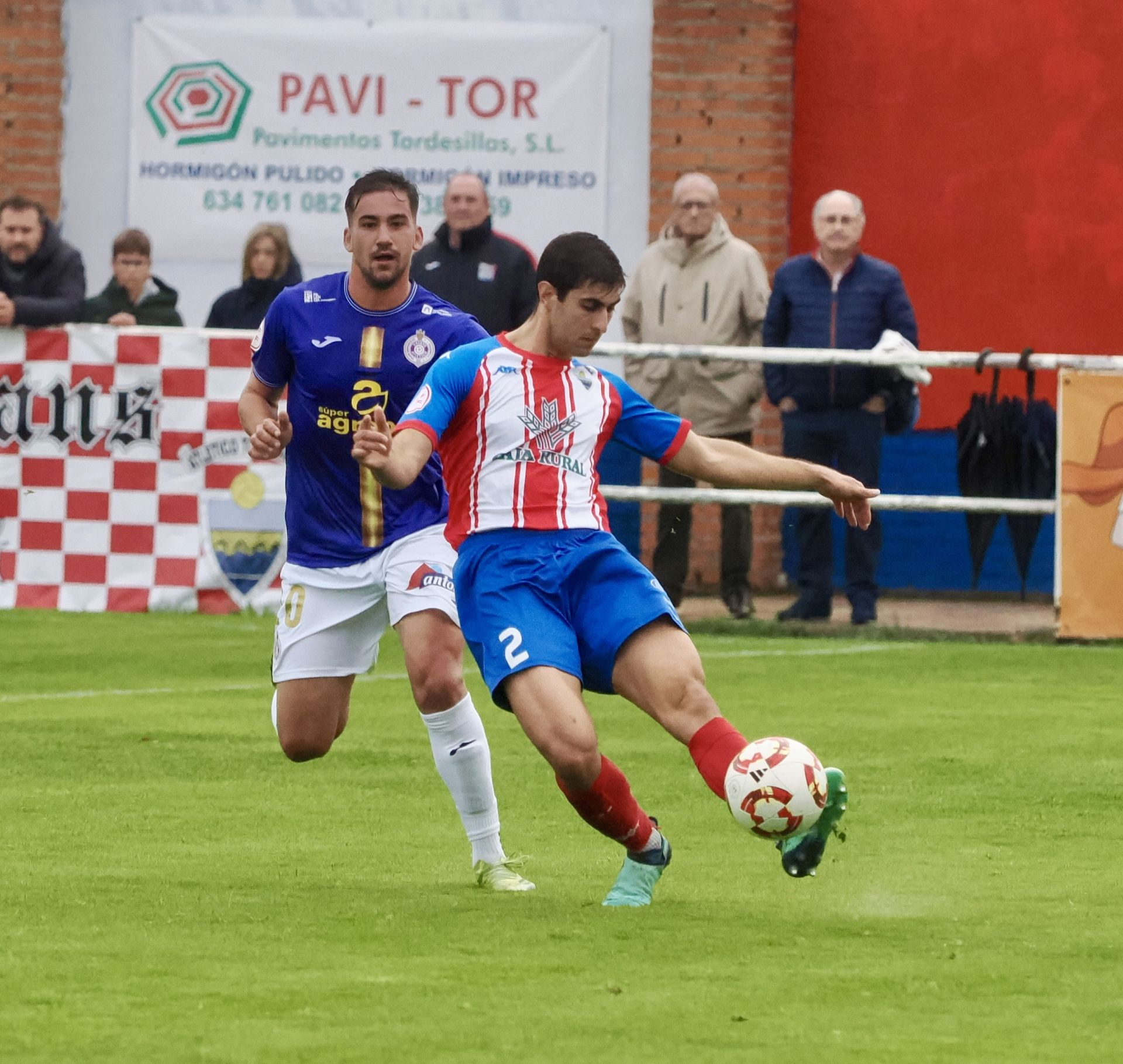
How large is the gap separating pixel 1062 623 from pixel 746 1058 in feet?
29.1

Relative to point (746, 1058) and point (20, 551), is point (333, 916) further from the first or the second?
point (20, 551)

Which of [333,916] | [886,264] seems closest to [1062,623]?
[886,264]

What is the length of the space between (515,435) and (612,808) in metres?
0.98

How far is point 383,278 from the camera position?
709cm

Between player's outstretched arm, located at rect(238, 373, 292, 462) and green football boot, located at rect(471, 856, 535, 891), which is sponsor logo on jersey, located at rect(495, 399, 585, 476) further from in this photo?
green football boot, located at rect(471, 856, 535, 891)

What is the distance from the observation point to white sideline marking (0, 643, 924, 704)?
35.7 feet

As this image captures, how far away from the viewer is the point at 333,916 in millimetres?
6043

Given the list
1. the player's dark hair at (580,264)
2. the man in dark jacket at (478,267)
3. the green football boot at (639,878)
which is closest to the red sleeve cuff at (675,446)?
the player's dark hair at (580,264)

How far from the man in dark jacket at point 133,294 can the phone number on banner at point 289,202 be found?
2.27 metres

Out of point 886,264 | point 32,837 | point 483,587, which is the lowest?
point 32,837

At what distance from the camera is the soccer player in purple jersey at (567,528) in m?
6.09

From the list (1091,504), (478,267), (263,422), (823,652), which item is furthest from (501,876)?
(478,267)

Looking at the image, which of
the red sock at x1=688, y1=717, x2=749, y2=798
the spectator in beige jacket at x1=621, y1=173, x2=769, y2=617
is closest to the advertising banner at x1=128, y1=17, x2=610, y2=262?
the spectator in beige jacket at x1=621, y1=173, x2=769, y2=617

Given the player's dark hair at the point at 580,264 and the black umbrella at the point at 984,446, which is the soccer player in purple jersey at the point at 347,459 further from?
the black umbrella at the point at 984,446
